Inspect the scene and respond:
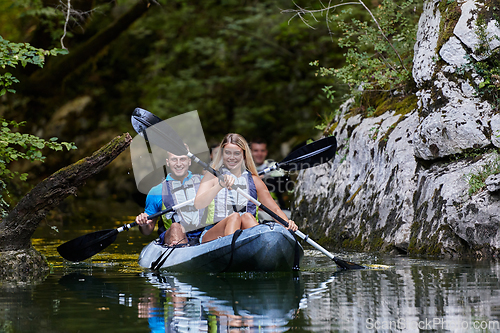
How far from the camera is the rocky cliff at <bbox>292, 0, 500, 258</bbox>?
18.3ft

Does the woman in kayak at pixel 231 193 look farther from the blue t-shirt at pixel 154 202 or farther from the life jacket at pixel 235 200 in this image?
the blue t-shirt at pixel 154 202

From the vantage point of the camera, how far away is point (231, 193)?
5.69 metres

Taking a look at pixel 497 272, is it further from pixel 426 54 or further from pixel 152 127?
pixel 152 127

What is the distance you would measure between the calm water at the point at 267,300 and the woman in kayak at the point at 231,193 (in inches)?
22.1

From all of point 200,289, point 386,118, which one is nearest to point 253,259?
point 200,289

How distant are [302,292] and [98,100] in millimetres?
12834

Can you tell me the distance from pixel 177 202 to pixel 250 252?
149 cm

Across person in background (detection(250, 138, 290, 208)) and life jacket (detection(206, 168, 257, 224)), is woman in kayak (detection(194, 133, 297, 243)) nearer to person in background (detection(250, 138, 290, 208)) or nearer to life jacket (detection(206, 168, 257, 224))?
life jacket (detection(206, 168, 257, 224))

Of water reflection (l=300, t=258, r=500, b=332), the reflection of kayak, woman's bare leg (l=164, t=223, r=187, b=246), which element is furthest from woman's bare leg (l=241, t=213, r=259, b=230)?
woman's bare leg (l=164, t=223, r=187, b=246)

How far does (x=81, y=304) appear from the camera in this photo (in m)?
3.67

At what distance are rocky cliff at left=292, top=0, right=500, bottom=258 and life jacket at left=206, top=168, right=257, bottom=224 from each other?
1.76m

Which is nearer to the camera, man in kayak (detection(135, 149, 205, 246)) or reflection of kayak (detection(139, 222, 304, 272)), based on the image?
reflection of kayak (detection(139, 222, 304, 272))

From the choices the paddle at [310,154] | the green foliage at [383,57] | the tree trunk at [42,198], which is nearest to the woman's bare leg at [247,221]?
the paddle at [310,154]

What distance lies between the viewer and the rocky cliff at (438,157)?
18.3 feet
